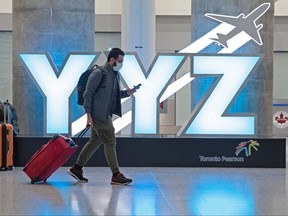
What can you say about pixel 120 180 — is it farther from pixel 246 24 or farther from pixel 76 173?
pixel 246 24

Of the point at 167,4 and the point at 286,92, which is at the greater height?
the point at 167,4

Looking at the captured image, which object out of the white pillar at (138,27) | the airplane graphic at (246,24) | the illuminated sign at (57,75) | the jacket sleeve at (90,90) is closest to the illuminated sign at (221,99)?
the airplane graphic at (246,24)

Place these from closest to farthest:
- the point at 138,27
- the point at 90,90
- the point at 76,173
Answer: the point at 90,90 < the point at 76,173 < the point at 138,27

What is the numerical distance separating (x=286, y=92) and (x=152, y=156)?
61.1 feet

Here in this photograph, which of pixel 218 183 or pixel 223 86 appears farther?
pixel 223 86

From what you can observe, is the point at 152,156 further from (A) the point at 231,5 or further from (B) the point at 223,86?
(A) the point at 231,5

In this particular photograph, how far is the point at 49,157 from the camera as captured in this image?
33.3ft

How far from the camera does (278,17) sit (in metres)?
29.0

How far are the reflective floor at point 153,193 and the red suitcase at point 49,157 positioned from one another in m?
0.18

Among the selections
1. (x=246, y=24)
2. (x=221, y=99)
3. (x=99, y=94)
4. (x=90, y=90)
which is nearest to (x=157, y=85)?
(x=221, y=99)

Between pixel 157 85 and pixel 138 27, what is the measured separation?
590 cm

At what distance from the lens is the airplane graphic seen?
13.4 m

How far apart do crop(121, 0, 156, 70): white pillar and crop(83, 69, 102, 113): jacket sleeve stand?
8.23m

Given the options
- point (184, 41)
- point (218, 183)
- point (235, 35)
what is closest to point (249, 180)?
point (218, 183)
